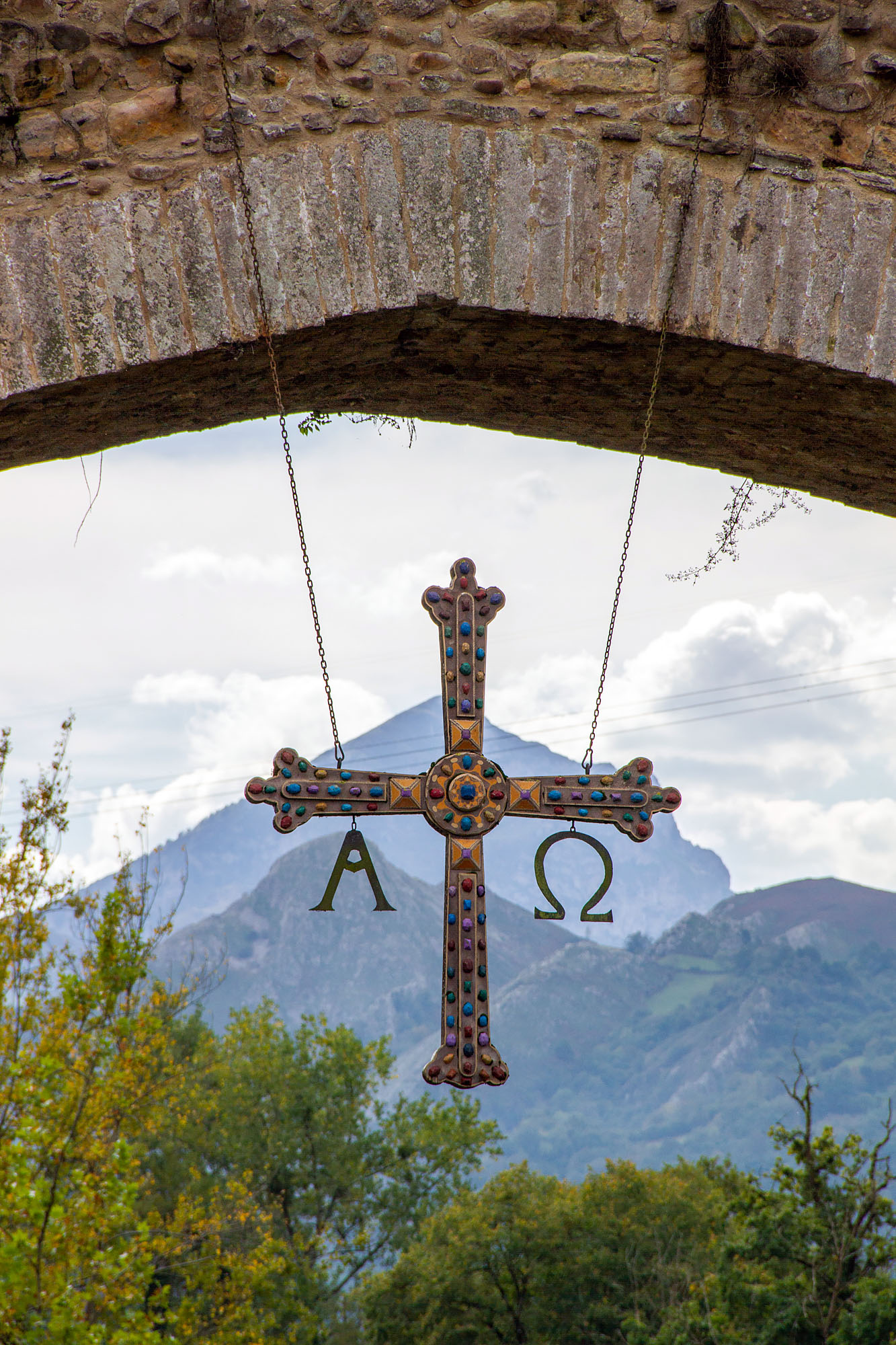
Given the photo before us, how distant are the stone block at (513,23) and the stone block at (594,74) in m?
0.06

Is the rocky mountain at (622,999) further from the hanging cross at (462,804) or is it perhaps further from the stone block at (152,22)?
the stone block at (152,22)

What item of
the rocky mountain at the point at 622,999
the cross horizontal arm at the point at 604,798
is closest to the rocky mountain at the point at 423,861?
the rocky mountain at the point at 622,999

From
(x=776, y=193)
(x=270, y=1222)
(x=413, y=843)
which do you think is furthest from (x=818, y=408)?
(x=413, y=843)

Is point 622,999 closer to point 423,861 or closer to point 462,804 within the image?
point 423,861

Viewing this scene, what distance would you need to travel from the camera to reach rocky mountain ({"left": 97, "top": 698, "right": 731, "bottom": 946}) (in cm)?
12156

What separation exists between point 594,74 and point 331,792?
1.57m

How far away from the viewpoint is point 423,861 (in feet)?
465

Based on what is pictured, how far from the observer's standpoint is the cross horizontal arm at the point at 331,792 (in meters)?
2.50

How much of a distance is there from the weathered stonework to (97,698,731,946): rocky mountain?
11190cm

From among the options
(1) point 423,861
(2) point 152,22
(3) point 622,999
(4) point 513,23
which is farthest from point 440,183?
(1) point 423,861

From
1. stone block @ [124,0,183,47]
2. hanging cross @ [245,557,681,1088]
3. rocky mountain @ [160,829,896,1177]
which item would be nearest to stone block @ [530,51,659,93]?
stone block @ [124,0,183,47]

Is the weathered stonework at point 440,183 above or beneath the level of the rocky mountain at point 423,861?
beneath

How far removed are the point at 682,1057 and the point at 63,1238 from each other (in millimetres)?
96302

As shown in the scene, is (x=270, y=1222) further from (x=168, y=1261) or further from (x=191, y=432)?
(x=191, y=432)
